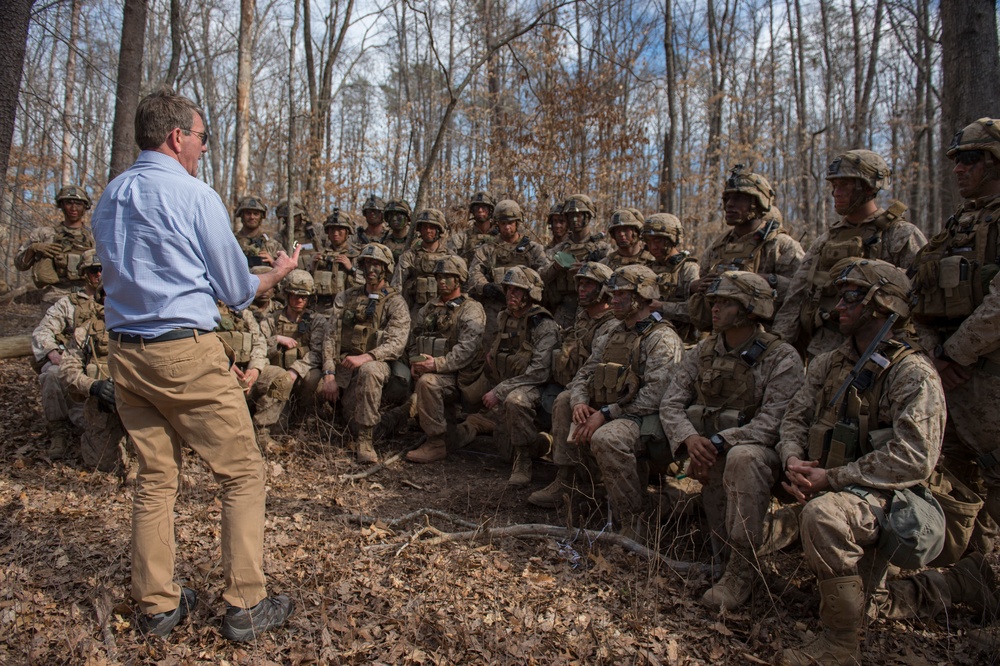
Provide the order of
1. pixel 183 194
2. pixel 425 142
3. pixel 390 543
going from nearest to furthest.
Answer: pixel 183 194, pixel 390 543, pixel 425 142

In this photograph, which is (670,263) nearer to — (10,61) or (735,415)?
(735,415)

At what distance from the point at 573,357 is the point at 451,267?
1.97m

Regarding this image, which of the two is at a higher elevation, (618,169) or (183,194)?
(618,169)

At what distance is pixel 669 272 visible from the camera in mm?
6582

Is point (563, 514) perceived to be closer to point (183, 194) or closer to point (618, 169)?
point (183, 194)

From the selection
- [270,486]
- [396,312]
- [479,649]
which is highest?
[396,312]

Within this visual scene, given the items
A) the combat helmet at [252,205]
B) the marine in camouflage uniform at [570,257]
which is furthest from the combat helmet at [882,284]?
the combat helmet at [252,205]

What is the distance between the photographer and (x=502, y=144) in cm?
1360

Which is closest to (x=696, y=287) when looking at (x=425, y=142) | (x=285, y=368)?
(x=285, y=368)

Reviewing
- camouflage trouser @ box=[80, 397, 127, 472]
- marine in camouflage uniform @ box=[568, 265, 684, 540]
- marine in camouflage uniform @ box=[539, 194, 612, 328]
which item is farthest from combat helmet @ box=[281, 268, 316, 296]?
marine in camouflage uniform @ box=[568, 265, 684, 540]

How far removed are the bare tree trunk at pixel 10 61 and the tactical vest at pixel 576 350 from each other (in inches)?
197

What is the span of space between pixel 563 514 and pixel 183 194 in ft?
12.6

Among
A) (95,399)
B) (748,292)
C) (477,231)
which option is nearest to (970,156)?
(748,292)

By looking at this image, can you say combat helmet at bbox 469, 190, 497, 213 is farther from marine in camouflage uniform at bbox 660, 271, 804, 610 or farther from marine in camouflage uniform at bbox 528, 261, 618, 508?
marine in camouflage uniform at bbox 660, 271, 804, 610
